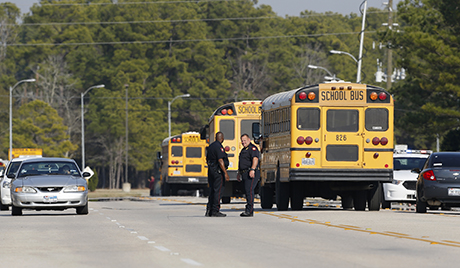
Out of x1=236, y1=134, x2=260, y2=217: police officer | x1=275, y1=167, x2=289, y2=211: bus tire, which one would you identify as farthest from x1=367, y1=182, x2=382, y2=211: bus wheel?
x1=236, y1=134, x2=260, y2=217: police officer

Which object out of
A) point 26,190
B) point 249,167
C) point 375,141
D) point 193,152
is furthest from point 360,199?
point 193,152

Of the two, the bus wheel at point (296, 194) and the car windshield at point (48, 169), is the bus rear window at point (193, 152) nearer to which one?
the car windshield at point (48, 169)

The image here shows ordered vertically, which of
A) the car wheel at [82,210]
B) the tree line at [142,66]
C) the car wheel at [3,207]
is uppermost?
the tree line at [142,66]

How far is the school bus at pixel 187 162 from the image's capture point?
47719 mm

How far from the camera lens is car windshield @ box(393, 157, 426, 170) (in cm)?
2971

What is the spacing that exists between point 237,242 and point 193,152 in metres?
33.5

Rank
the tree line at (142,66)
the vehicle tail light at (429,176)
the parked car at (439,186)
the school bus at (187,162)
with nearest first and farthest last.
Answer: the parked car at (439,186)
the vehicle tail light at (429,176)
the school bus at (187,162)
the tree line at (142,66)

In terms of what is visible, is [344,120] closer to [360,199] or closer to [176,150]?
[360,199]

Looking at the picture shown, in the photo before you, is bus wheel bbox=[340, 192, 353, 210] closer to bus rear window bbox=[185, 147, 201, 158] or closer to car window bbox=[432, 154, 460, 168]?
car window bbox=[432, 154, 460, 168]

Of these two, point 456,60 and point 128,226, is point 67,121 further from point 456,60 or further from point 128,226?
point 128,226

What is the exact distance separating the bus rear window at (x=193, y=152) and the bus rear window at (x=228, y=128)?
57.4ft

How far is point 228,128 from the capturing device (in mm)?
30641

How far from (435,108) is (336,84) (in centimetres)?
2668

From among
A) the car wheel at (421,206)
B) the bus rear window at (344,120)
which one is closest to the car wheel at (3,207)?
the bus rear window at (344,120)
